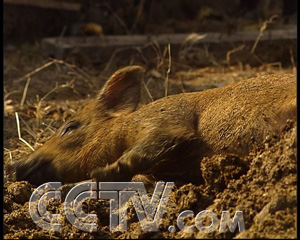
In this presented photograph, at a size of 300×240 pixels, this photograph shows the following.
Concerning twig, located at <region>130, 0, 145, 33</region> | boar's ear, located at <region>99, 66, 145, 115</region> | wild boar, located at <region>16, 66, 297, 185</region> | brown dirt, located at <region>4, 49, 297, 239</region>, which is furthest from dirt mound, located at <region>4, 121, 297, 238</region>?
twig, located at <region>130, 0, 145, 33</region>

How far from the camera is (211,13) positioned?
38.6 ft

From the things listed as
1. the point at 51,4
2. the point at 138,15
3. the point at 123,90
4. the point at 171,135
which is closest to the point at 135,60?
the point at 138,15

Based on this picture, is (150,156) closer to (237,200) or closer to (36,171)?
(237,200)

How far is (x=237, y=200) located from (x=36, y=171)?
1723 millimetres

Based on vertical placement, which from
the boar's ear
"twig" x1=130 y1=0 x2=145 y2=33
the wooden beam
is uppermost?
the wooden beam

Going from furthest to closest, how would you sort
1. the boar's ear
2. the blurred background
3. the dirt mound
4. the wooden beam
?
the wooden beam < the boar's ear < the blurred background < the dirt mound

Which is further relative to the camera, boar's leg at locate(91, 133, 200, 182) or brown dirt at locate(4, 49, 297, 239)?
boar's leg at locate(91, 133, 200, 182)

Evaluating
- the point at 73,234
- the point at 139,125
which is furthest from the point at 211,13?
the point at 73,234

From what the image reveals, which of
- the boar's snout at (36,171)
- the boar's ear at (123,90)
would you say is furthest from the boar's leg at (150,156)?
the boar's ear at (123,90)

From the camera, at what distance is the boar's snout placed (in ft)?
15.3

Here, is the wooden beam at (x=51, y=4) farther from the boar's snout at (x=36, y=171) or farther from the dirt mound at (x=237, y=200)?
the dirt mound at (x=237, y=200)

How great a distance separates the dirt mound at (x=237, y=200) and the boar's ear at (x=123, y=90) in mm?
1117

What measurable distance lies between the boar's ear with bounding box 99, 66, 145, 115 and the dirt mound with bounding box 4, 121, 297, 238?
112 centimetres

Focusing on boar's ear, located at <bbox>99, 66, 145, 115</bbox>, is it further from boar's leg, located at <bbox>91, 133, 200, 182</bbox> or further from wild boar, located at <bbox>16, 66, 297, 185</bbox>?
boar's leg, located at <bbox>91, 133, 200, 182</bbox>
